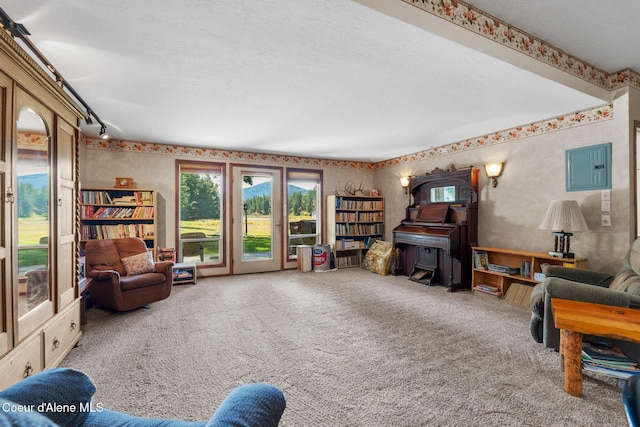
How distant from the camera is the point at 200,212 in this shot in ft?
17.6

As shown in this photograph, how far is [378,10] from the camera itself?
1.65 meters

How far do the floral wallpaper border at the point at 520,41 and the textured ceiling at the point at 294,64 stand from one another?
6cm

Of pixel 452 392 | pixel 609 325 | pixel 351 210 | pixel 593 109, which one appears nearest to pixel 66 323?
pixel 452 392

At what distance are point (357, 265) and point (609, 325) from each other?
4.84 metres

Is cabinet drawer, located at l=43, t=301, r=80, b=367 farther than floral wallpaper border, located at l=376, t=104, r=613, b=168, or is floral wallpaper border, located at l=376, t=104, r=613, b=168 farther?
floral wallpaper border, located at l=376, t=104, r=613, b=168

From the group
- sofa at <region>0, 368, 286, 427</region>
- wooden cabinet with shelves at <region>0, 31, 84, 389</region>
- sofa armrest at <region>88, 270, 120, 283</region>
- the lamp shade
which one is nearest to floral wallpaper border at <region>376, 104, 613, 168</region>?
the lamp shade

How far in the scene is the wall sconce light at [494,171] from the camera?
13.9ft

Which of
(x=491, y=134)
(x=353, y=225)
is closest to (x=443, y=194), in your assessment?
(x=491, y=134)

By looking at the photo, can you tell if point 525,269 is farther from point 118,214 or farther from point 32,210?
point 118,214

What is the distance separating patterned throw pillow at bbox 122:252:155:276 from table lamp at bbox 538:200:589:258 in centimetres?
480

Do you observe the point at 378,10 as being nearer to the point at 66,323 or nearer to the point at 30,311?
the point at 30,311

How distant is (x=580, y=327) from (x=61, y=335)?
359cm

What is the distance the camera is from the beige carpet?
1713 mm

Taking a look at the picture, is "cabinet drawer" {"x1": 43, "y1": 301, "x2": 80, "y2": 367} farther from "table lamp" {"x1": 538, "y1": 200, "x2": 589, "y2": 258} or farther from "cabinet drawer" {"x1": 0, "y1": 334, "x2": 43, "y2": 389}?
"table lamp" {"x1": 538, "y1": 200, "x2": 589, "y2": 258}
